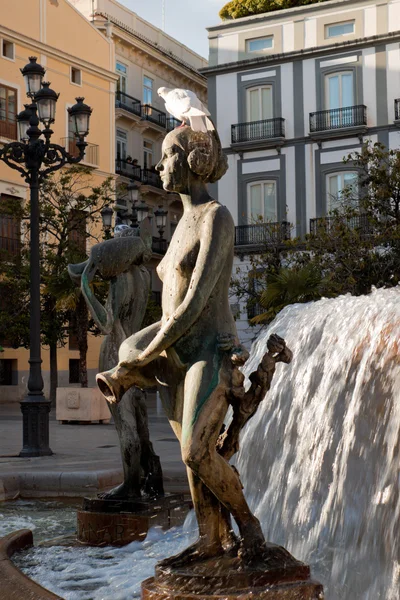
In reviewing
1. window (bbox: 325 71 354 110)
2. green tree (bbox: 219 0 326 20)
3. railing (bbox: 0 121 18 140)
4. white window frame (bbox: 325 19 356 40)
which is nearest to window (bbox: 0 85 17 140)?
railing (bbox: 0 121 18 140)

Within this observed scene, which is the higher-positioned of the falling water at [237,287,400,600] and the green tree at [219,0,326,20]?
the green tree at [219,0,326,20]

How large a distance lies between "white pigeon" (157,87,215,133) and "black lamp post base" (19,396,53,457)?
27.5 ft

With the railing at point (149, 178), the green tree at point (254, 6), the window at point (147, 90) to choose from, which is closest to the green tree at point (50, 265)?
the green tree at point (254, 6)

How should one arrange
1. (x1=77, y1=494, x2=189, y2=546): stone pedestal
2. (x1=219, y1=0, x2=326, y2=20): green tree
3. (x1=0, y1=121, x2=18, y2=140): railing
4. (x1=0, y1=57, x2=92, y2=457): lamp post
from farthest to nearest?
(x1=219, y1=0, x2=326, y2=20): green tree → (x1=0, y1=121, x2=18, y2=140): railing → (x1=0, y1=57, x2=92, y2=457): lamp post → (x1=77, y1=494, x2=189, y2=546): stone pedestal

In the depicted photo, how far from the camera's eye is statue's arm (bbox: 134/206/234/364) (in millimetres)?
3701

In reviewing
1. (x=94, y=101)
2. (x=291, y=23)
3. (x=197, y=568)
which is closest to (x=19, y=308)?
(x=94, y=101)

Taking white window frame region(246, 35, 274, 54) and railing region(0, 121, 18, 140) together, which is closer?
railing region(0, 121, 18, 140)

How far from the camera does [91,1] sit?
4262cm

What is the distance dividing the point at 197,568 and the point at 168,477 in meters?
4.47

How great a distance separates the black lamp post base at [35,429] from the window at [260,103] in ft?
87.7

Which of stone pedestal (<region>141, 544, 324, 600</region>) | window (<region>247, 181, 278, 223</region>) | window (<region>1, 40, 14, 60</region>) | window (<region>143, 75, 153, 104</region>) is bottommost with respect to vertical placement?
stone pedestal (<region>141, 544, 324, 600</region>)

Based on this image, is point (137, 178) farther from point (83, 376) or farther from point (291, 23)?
point (83, 376)

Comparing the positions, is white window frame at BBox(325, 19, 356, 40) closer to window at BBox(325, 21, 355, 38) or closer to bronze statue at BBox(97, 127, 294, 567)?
window at BBox(325, 21, 355, 38)

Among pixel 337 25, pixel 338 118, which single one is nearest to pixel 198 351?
pixel 338 118
